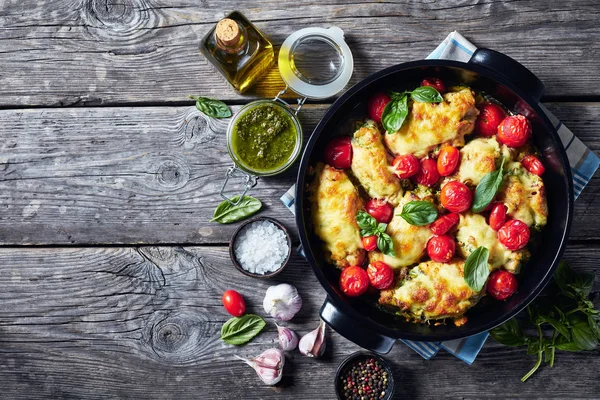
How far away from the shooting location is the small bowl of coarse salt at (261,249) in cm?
247

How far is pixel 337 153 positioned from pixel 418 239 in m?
0.46

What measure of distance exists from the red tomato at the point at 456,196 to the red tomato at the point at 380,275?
338 mm

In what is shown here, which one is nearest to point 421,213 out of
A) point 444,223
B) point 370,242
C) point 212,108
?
point 444,223

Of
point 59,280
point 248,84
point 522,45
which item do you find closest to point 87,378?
point 59,280

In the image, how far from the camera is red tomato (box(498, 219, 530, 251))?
7.10ft

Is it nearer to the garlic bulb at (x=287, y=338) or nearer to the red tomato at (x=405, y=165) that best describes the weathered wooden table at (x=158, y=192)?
the garlic bulb at (x=287, y=338)

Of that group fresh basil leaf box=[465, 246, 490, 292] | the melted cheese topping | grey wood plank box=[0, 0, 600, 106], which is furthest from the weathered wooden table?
fresh basil leaf box=[465, 246, 490, 292]

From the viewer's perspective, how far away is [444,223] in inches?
87.0

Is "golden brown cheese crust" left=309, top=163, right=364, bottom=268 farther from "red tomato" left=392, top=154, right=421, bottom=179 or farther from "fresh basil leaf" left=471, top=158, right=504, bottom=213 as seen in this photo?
"fresh basil leaf" left=471, top=158, right=504, bottom=213

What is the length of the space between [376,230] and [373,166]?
247 mm

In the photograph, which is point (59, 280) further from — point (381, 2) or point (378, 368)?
point (381, 2)

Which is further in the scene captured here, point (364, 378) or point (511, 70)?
point (364, 378)

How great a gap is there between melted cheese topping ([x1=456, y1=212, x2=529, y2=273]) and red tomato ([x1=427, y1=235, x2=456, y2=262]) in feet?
0.19

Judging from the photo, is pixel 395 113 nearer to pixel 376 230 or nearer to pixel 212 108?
pixel 376 230
